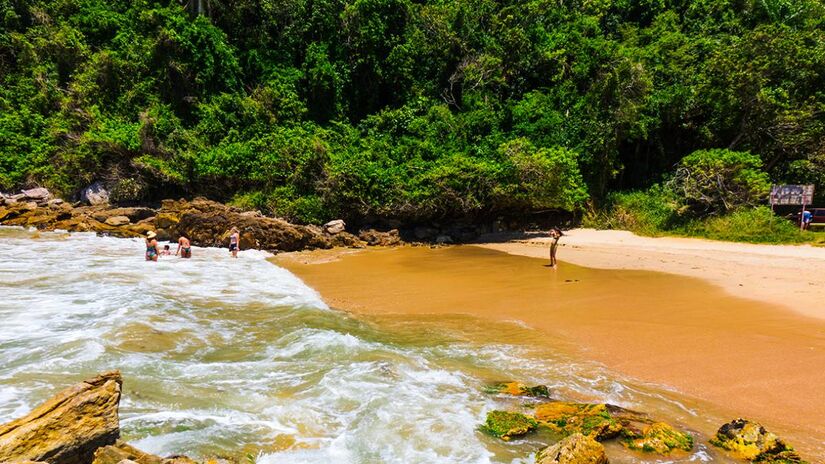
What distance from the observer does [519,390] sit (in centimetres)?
550

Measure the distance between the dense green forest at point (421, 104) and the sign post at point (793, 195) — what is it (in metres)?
1.24

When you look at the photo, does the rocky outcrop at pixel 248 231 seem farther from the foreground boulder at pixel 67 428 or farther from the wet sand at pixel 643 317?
the foreground boulder at pixel 67 428

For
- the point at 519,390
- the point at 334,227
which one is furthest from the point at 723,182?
the point at 519,390

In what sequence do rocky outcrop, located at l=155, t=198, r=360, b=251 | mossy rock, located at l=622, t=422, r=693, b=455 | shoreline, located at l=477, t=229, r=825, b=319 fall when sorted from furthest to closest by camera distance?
rocky outcrop, located at l=155, t=198, r=360, b=251
shoreline, located at l=477, t=229, r=825, b=319
mossy rock, located at l=622, t=422, r=693, b=455

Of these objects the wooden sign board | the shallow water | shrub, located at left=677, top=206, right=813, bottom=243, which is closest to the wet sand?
the shallow water

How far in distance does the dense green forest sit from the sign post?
1.24m

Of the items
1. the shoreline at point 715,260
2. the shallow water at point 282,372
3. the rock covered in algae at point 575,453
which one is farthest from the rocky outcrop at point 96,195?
the rock covered in algae at point 575,453

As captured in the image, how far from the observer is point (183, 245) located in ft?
51.0

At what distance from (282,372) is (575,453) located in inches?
155

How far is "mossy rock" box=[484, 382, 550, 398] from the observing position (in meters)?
5.46

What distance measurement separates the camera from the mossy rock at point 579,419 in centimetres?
449

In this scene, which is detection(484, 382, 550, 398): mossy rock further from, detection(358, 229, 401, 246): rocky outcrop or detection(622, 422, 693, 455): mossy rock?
detection(358, 229, 401, 246): rocky outcrop

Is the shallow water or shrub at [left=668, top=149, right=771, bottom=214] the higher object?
shrub at [left=668, top=149, right=771, bottom=214]

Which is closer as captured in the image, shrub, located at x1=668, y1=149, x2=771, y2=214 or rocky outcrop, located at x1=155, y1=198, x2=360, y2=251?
rocky outcrop, located at x1=155, y1=198, x2=360, y2=251
